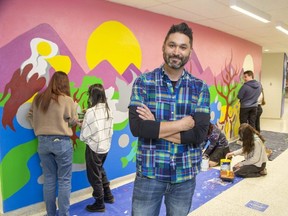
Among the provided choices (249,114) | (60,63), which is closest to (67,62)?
(60,63)

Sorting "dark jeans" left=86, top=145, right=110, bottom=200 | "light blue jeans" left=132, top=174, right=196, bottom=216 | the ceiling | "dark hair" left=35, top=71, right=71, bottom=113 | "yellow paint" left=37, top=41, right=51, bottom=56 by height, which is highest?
the ceiling

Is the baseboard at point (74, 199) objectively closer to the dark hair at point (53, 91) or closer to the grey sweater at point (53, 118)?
the grey sweater at point (53, 118)

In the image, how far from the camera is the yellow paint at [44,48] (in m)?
2.60

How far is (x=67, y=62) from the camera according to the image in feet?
9.38

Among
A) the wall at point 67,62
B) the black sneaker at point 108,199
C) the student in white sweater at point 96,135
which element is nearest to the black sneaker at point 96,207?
the student in white sweater at point 96,135

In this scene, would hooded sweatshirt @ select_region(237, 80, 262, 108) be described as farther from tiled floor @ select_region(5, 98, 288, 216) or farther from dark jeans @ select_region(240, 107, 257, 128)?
tiled floor @ select_region(5, 98, 288, 216)

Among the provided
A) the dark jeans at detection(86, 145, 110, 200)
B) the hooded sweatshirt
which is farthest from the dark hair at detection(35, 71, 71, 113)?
the hooded sweatshirt

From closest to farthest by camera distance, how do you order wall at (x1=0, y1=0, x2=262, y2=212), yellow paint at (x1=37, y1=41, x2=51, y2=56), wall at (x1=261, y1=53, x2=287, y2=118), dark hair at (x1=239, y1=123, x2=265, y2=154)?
wall at (x1=0, y1=0, x2=262, y2=212)
yellow paint at (x1=37, y1=41, x2=51, y2=56)
dark hair at (x1=239, y1=123, x2=265, y2=154)
wall at (x1=261, y1=53, x2=287, y2=118)

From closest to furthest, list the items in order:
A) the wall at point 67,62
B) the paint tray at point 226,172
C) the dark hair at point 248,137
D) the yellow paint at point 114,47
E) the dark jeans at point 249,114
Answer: the wall at point 67,62 → the yellow paint at point 114,47 → the paint tray at point 226,172 → the dark hair at point 248,137 → the dark jeans at point 249,114

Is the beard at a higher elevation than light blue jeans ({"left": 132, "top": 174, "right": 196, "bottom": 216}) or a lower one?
higher

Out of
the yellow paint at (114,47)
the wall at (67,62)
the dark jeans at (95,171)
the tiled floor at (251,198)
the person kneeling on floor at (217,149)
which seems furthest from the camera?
the person kneeling on floor at (217,149)

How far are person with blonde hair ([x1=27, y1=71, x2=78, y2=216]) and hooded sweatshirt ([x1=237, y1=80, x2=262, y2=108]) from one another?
14.5ft

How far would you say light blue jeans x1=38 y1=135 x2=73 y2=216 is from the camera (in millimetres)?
2355

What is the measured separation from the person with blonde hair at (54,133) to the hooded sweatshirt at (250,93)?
443 centimetres
